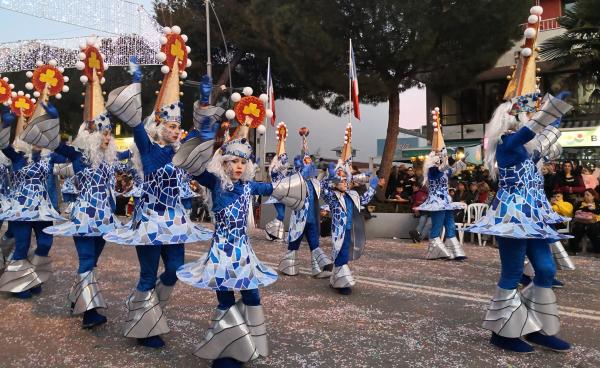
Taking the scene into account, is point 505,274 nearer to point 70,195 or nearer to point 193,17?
point 70,195

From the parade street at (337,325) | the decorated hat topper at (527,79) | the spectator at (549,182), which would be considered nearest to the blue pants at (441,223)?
the parade street at (337,325)

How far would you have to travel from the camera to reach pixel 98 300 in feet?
15.8

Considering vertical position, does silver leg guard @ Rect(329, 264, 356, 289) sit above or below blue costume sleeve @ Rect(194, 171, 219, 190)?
below

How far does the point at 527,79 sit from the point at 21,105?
235 inches

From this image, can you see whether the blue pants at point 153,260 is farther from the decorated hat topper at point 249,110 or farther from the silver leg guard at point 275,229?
the silver leg guard at point 275,229

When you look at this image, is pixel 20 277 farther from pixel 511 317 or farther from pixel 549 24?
pixel 549 24

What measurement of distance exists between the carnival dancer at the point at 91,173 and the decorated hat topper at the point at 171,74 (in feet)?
3.12

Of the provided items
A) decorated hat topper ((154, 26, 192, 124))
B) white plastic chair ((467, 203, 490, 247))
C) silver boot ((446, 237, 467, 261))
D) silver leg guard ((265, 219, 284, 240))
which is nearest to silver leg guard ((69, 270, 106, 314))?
decorated hat topper ((154, 26, 192, 124))

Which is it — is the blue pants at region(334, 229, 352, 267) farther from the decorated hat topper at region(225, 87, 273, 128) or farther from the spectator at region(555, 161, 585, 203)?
the spectator at region(555, 161, 585, 203)

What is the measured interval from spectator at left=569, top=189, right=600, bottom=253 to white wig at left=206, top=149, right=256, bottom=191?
7.70 metres

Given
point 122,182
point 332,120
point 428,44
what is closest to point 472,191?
point 428,44

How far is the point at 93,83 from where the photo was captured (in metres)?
5.22

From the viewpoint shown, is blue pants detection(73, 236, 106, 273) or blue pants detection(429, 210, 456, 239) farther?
blue pants detection(429, 210, 456, 239)

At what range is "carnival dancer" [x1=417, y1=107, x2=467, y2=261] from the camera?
9172 mm
